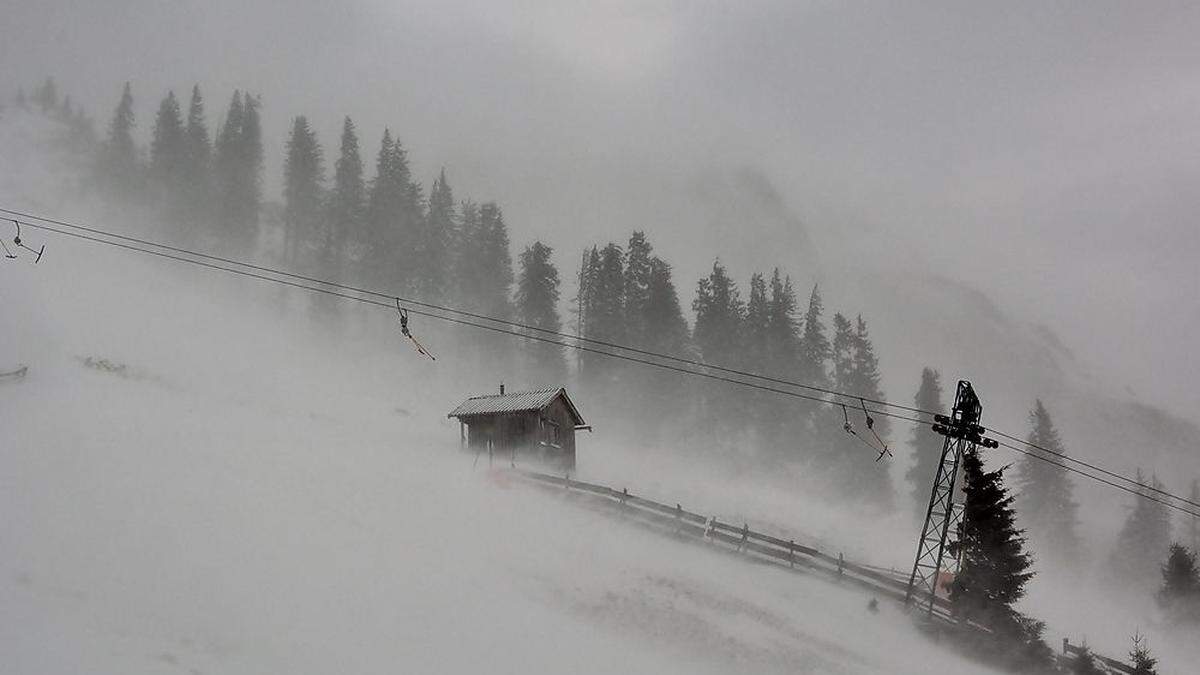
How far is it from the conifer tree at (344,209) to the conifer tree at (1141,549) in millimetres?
67552

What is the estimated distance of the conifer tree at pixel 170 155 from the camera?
231 ft

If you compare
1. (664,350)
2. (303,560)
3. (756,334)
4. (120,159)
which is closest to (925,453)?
(756,334)

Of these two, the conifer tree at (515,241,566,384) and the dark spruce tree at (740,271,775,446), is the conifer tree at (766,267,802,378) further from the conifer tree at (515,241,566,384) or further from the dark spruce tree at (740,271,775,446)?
the conifer tree at (515,241,566,384)

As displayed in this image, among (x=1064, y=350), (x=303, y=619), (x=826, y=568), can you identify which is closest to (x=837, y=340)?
(x=826, y=568)

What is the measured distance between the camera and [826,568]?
30.4 metres

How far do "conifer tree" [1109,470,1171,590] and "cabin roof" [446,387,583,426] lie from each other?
46.5 m

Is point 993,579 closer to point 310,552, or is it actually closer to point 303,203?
point 310,552

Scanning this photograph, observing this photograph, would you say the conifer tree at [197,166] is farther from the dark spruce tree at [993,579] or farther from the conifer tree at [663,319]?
the dark spruce tree at [993,579]

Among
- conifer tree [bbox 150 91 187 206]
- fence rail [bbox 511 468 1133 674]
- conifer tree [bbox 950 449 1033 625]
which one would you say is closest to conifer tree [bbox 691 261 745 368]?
fence rail [bbox 511 468 1133 674]

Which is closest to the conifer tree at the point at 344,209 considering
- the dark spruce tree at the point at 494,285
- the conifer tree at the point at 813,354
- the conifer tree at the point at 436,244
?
the conifer tree at the point at 436,244

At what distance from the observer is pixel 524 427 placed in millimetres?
38781

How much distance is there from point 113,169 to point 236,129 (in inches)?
527

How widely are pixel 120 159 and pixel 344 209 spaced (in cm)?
2916

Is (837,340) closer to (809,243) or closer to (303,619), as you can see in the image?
(303,619)
